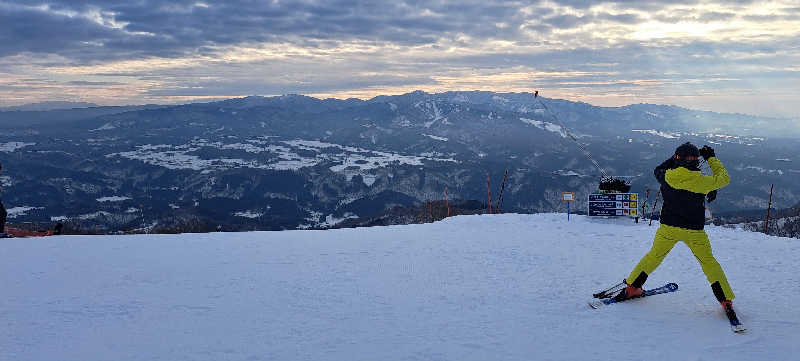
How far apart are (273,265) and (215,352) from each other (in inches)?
161

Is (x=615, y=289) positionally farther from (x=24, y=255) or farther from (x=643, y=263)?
(x=24, y=255)

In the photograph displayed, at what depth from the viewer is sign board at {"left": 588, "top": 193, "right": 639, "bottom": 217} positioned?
1694 centimetres

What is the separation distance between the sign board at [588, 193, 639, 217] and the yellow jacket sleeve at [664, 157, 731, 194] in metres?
10.8

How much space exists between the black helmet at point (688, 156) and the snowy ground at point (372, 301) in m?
2.03

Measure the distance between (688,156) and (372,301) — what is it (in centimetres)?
484

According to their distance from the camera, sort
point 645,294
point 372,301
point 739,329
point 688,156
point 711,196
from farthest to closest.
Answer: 1. point 372,301
2. point 645,294
3. point 711,196
4. point 688,156
5. point 739,329

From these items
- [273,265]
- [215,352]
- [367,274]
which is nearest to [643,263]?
[367,274]

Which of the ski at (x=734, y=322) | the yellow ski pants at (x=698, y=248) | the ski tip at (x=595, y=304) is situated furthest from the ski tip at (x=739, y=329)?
the ski tip at (x=595, y=304)

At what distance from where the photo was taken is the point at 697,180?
6539mm

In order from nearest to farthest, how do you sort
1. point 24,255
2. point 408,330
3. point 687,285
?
point 408,330 < point 687,285 < point 24,255

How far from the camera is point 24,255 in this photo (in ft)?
32.5

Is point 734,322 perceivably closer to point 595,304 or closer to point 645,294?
point 645,294

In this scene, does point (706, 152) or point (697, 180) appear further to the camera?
point (706, 152)

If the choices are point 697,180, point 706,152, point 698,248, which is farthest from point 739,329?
point 706,152
